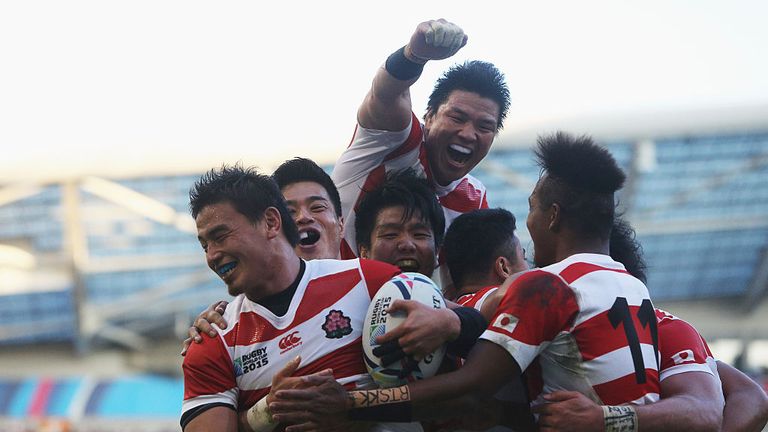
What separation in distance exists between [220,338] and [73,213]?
66.5ft

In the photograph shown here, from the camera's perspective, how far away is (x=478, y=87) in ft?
21.6

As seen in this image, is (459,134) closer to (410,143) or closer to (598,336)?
(410,143)

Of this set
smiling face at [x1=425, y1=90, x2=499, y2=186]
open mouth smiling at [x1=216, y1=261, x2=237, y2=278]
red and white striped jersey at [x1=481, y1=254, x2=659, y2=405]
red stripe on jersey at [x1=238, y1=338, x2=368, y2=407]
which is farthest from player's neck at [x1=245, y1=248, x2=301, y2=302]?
smiling face at [x1=425, y1=90, x2=499, y2=186]

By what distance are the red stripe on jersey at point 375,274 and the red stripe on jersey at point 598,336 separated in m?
0.87

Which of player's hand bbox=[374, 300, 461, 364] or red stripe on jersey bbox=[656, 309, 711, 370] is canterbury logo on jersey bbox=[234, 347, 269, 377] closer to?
player's hand bbox=[374, 300, 461, 364]

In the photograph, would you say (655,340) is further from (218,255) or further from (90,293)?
(90,293)

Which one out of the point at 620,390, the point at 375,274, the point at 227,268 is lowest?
the point at 620,390

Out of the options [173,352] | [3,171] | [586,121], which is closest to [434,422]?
[586,121]

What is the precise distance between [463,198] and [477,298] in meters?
1.79

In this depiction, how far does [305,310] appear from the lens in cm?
481

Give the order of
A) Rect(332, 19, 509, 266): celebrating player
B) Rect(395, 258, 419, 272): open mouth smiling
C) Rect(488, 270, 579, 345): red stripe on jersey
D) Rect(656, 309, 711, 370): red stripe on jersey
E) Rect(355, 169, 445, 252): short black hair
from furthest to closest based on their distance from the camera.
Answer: Rect(332, 19, 509, 266): celebrating player, Rect(355, 169, 445, 252): short black hair, Rect(395, 258, 419, 272): open mouth smiling, Rect(656, 309, 711, 370): red stripe on jersey, Rect(488, 270, 579, 345): red stripe on jersey

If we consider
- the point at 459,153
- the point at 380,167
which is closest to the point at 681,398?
the point at 459,153

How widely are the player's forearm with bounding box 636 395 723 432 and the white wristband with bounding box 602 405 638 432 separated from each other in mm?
29

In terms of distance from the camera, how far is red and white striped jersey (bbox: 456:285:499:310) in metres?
4.89
